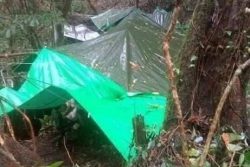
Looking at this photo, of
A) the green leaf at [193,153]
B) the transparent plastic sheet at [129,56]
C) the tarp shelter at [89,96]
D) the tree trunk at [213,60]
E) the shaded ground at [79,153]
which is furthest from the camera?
the shaded ground at [79,153]

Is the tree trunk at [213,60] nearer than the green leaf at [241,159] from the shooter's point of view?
No

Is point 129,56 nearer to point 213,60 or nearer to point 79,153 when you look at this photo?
point 79,153

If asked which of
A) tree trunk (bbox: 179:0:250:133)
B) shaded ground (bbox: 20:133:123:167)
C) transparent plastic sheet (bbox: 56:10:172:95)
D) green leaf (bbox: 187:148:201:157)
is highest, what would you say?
tree trunk (bbox: 179:0:250:133)

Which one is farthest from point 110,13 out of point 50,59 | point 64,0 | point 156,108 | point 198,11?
point 198,11

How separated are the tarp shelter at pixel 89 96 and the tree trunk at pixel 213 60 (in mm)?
1269

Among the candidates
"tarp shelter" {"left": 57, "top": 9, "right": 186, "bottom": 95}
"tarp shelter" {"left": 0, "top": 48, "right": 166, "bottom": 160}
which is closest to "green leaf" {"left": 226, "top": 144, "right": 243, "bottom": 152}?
"tarp shelter" {"left": 0, "top": 48, "right": 166, "bottom": 160}

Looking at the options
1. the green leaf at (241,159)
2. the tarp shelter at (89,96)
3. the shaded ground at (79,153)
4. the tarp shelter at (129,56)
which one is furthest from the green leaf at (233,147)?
the shaded ground at (79,153)

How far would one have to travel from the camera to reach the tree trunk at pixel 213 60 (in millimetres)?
2410

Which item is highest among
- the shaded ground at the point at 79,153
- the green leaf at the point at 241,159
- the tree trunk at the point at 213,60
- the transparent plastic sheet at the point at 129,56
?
the tree trunk at the point at 213,60

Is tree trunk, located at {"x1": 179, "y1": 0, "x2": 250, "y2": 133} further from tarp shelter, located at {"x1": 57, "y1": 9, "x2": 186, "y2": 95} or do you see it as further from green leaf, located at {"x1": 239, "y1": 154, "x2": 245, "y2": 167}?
tarp shelter, located at {"x1": 57, "y1": 9, "x2": 186, "y2": 95}

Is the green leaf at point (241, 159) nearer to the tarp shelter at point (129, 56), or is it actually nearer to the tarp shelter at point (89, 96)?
the tarp shelter at point (89, 96)

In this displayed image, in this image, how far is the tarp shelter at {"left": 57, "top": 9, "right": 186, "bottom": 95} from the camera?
184 inches

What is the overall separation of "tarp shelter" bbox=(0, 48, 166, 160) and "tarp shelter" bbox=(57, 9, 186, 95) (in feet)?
0.37

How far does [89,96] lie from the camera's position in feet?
14.9
